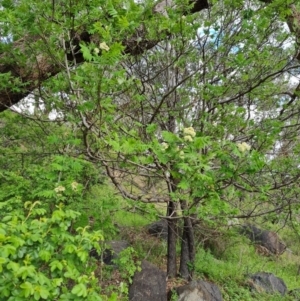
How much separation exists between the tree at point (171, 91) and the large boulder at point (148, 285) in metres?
0.56

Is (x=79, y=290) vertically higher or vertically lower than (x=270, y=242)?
lower

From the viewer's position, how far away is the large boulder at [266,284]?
18.1 ft

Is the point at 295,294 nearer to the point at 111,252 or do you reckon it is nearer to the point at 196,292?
the point at 196,292

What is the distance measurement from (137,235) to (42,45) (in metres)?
4.53

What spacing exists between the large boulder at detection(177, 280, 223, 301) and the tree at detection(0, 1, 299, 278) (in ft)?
1.57

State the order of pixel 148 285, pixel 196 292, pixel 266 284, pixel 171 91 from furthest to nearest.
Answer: pixel 266 284 → pixel 196 292 → pixel 148 285 → pixel 171 91

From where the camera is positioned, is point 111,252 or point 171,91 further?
point 111,252

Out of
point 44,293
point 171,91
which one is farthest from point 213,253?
point 44,293

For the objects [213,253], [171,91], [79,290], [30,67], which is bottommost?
→ [79,290]

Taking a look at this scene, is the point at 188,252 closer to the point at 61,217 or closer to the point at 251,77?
the point at 251,77

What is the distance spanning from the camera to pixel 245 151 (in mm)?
1949

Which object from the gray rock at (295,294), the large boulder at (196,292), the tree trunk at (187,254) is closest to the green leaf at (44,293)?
the large boulder at (196,292)

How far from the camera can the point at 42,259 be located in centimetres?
160

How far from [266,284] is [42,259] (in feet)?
16.8
